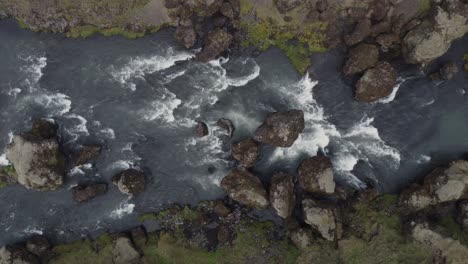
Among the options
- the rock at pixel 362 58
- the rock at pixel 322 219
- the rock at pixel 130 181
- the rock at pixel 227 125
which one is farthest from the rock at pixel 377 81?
the rock at pixel 130 181

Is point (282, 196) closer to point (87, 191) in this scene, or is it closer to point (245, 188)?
point (245, 188)

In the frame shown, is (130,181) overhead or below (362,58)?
below

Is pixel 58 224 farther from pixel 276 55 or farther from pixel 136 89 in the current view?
pixel 276 55

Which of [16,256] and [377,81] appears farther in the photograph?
[16,256]

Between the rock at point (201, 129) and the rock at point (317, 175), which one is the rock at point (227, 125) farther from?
the rock at point (317, 175)

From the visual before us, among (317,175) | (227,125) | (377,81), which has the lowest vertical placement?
(227,125)

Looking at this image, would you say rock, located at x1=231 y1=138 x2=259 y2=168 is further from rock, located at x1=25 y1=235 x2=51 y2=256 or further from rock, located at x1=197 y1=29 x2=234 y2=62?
rock, located at x1=25 y1=235 x2=51 y2=256

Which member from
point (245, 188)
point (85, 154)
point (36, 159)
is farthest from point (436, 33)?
point (36, 159)
